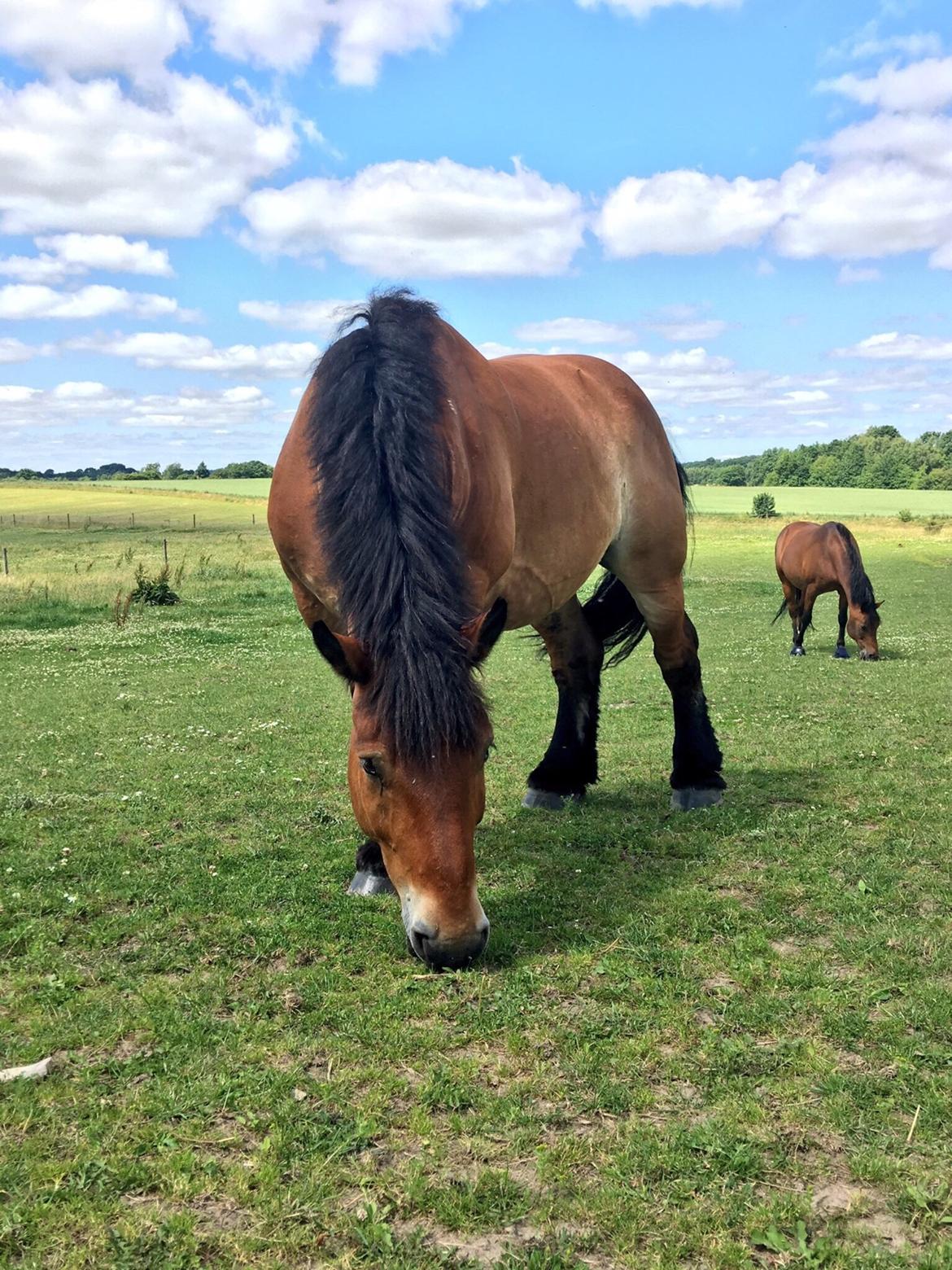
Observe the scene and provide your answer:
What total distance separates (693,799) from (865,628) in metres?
10.8

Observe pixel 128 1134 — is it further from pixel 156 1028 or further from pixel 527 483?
pixel 527 483

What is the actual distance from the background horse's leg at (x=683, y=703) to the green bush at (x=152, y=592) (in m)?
17.4

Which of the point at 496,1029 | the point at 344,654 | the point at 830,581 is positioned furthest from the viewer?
the point at 830,581

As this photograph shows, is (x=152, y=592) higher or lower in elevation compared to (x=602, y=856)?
higher

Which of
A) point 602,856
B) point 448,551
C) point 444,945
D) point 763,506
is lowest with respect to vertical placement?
point 602,856

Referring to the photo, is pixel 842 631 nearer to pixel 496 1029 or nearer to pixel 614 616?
pixel 614 616

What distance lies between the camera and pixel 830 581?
17.2m

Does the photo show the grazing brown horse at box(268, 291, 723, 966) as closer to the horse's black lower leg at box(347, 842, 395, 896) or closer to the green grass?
the horse's black lower leg at box(347, 842, 395, 896)

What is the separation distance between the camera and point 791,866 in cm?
537

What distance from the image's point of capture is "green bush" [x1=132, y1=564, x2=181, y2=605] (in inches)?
857

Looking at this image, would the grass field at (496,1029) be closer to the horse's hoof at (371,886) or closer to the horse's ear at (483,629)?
the horse's hoof at (371,886)

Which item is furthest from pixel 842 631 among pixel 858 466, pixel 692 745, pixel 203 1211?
pixel 858 466

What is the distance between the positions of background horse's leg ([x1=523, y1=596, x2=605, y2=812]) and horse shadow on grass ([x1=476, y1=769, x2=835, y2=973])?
19 centimetres

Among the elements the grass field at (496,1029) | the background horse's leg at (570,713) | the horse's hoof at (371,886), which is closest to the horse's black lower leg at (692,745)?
the grass field at (496,1029)
